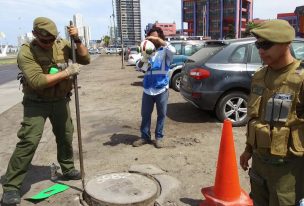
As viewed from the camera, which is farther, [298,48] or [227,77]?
[298,48]

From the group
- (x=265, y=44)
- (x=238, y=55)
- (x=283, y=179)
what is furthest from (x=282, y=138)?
(x=238, y=55)

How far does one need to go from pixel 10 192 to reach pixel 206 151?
281 cm

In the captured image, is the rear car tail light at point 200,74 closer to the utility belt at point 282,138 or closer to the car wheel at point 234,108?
the car wheel at point 234,108

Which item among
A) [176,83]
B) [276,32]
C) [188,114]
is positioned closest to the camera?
[276,32]

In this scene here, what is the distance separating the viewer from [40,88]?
3.49m

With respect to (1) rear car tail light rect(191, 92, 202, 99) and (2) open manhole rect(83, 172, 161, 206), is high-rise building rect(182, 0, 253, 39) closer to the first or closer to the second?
(1) rear car tail light rect(191, 92, 202, 99)

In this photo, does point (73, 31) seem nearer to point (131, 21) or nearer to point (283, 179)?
point (283, 179)

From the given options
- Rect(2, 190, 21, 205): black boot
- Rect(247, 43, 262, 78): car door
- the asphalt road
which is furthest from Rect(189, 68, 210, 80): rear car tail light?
the asphalt road

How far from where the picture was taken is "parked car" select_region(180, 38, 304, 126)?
6387mm

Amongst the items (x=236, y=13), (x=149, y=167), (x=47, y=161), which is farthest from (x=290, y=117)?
(x=236, y=13)

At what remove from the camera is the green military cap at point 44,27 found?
136 inches

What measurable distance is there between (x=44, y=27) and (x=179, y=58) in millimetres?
8276

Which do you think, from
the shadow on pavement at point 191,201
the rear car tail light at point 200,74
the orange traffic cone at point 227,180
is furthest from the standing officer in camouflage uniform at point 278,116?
the rear car tail light at point 200,74

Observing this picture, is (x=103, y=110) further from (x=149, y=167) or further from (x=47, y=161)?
(x=149, y=167)
